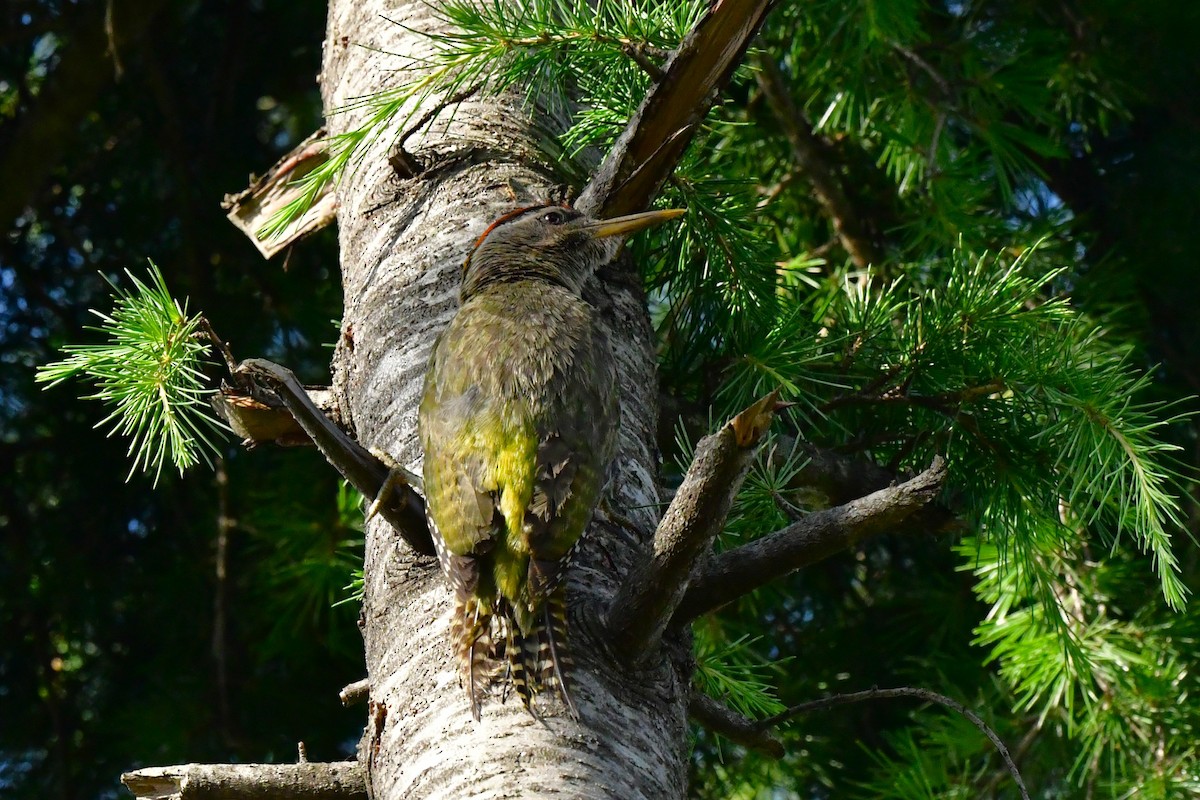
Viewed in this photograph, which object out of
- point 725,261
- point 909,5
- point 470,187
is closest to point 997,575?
point 725,261

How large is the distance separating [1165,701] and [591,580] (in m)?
1.91

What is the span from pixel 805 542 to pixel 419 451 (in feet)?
2.66

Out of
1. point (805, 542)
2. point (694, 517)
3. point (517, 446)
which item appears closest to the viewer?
point (694, 517)

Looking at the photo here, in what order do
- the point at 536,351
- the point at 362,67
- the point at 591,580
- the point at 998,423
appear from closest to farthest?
the point at 591,580, the point at 536,351, the point at 998,423, the point at 362,67

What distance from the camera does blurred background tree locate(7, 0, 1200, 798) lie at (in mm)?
3027

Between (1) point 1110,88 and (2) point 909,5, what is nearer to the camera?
(2) point 909,5

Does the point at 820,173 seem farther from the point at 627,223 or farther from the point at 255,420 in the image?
the point at 255,420

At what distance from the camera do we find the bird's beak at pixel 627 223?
9.31 ft

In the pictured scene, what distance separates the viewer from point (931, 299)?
302cm

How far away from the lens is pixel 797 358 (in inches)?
114

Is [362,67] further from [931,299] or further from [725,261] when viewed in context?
[931,299]

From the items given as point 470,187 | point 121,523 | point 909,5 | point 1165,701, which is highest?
point 909,5

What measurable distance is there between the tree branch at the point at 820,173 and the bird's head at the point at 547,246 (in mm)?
1259

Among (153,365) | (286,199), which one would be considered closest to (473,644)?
(153,365)
